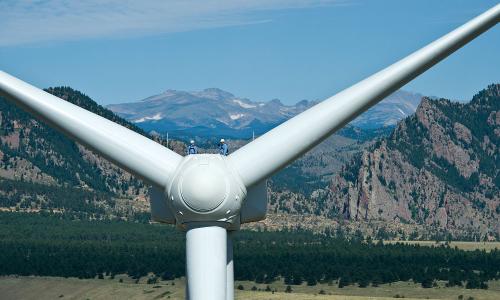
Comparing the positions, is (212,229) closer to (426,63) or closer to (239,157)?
(239,157)

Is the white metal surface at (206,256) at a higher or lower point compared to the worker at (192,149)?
lower

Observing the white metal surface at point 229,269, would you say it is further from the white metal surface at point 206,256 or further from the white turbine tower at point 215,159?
the white metal surface at point 206,256

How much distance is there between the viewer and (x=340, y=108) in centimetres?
5912

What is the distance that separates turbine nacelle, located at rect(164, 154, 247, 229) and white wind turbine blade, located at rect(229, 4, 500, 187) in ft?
8.26

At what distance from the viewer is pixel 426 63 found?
5919 cm

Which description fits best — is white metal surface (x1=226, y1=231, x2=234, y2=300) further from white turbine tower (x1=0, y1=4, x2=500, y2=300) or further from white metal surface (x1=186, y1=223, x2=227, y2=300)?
white metal surface (x1=186, y1=223, x2=227, y2=300)

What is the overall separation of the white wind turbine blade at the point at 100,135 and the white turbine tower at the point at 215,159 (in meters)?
0.05

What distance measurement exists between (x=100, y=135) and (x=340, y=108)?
1137 centimetres

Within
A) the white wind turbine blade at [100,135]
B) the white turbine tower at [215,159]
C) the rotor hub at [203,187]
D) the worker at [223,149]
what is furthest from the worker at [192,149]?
the rotor hub at [203,187]

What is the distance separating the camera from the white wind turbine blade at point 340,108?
192ft

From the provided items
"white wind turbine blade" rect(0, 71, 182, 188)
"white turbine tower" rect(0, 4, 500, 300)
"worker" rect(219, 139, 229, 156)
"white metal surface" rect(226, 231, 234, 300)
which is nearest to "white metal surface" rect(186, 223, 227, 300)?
"white turbine tower" rect(0, 4, 500, 300)

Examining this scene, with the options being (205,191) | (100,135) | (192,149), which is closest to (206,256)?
(205,191)

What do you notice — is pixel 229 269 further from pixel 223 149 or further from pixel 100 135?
pixel 100 135

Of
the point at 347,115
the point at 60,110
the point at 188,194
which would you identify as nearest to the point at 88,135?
the point at 60,110
